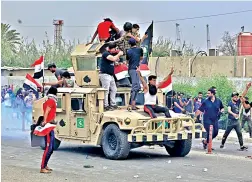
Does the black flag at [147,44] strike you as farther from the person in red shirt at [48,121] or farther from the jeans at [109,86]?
the person in red shirt at [48,121]

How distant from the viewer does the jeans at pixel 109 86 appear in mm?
15523

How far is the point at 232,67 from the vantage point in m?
30.3

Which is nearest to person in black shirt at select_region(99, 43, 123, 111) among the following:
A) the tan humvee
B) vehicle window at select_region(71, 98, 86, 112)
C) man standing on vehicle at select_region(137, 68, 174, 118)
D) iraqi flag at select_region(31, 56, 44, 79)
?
the tan humvee

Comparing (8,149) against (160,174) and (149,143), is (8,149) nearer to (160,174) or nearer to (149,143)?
(149,143)

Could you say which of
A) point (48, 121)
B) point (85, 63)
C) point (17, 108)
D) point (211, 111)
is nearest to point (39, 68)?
point (85, 63)

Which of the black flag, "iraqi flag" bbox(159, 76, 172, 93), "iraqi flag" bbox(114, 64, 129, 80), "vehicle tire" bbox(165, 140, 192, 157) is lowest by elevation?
"vehicle tire" bbox(165, 140, 192, 157)

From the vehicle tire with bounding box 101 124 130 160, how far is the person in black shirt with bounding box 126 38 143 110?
2.70 feet

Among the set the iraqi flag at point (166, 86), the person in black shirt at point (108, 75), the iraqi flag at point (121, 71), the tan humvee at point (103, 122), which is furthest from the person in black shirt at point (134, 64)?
the iraqi flag at point (166, 86)

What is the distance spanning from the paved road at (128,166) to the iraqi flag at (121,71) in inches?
73.8

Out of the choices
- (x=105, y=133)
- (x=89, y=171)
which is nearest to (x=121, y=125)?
(x=105, y=133)

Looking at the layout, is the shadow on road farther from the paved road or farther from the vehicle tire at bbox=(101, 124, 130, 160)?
the vehicle tire at bbox=(101, 124, 130, 160)

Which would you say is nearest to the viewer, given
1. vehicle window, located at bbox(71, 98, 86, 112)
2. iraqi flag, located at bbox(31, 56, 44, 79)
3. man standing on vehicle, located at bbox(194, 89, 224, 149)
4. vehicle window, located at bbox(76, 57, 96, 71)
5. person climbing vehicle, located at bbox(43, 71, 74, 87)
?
vehicle window, located at bbox(71, 98, 86, 112)

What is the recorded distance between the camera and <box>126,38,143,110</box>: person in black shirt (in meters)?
15.2

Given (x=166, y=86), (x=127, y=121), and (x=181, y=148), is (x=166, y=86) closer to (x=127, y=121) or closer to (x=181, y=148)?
(x=181, y=148)
